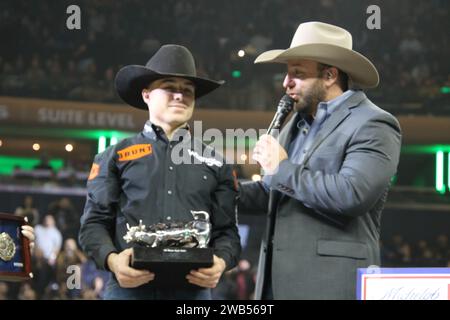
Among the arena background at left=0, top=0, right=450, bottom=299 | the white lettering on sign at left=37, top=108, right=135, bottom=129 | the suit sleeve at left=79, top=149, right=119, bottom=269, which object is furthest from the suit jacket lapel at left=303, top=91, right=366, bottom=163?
the white lettering on sign at left=37, top=108, right=135, bottom=129

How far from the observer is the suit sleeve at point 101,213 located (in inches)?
86.5

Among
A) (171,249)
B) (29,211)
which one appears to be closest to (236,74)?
(29,211)

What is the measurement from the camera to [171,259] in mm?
2018

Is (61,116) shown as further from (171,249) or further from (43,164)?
(171,249)

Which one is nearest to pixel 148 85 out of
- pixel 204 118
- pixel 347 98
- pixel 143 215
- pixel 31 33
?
pixel 143 215

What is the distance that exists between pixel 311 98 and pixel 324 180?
0.35 metres

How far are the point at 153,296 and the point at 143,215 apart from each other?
22cm

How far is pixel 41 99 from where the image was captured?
914 centimetres

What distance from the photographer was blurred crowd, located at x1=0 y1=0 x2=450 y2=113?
30.7ft

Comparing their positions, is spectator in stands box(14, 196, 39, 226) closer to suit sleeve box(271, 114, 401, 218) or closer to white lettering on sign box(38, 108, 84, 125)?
white lettering on sign box(38, 108, 84, 125)

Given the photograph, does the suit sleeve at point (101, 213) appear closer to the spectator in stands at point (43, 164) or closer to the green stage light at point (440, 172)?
the spectator in stands at point (43, 164)

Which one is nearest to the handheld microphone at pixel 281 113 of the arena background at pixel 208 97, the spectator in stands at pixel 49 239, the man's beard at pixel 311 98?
the man's beard at pixel 311 98

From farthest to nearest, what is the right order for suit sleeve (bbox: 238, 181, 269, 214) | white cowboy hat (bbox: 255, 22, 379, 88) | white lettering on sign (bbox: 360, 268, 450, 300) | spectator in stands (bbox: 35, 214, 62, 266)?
spectator in stands (bbox: 35, 214, 62, 266)
suit sleeve (bbox: 238, 181, 269, 214)
white cowboy hat (bbox: 255, 22, 379, 88)
white lettering on sign (bbox: 360, 268, 450, 300)
